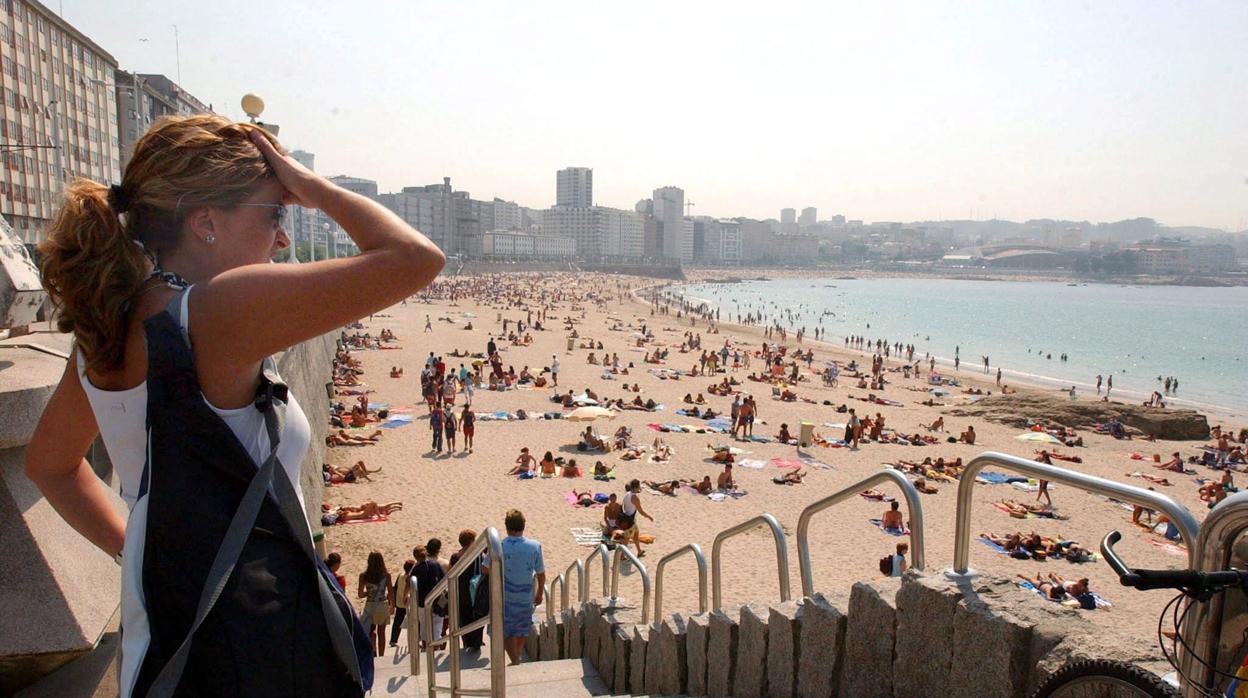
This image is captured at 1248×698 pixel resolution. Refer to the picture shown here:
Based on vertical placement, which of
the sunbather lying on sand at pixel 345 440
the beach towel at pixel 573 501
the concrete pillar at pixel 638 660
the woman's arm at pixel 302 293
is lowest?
the beach towel at pixel 573 501

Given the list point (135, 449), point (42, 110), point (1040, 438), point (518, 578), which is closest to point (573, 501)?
point (518, 578)

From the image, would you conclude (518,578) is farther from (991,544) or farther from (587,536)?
(991,544)

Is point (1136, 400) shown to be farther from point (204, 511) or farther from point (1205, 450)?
point (204, 511)

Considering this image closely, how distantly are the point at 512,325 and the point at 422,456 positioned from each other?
28.3 meters

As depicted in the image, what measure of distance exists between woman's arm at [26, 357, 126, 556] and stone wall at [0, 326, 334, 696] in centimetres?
83

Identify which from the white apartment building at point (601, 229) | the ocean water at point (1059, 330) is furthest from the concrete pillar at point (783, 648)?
the white apartment building at point (601, 229)

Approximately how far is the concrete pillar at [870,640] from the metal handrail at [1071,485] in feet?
0.73

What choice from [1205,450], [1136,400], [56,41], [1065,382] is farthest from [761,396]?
[56,41]

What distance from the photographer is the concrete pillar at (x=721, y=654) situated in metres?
3.24

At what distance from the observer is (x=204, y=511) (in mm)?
1167

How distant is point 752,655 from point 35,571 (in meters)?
2.41

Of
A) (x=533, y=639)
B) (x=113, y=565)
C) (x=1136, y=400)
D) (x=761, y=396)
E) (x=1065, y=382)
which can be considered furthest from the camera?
(x=1065, y=382)

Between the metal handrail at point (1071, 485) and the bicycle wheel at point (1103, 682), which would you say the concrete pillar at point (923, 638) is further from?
the bicycle wheel at point (1103, 682)

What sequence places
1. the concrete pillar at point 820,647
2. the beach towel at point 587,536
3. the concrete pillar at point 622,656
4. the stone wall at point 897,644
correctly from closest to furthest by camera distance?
the stone wall at point 897,644 < the concrete pillar at point 820,647 < the concrete pillar at point 622,656 < the beach towel at point 587,536
